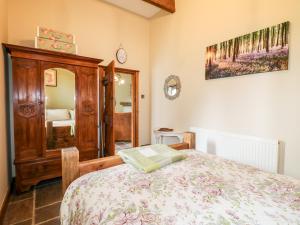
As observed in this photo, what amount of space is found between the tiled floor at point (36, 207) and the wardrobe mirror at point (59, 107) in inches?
23.5

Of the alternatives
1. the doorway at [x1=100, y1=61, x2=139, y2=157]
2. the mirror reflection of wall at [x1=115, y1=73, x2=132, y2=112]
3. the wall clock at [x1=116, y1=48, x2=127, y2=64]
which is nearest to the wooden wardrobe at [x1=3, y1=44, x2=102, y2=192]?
the doorway at [x1=100, y1=61, x2=139, y2=157]

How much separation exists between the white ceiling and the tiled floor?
3.61m

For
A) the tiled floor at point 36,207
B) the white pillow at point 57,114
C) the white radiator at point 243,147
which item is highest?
the white pillow at point 57,114

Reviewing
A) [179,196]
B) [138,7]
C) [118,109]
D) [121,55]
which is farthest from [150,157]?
[118,109]

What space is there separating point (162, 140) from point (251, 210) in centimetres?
282

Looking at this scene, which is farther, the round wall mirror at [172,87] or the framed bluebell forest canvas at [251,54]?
the round wall mirror at [172,87]

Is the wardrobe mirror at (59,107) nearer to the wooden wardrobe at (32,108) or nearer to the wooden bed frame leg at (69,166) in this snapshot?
the wooden wardrobe at (32,108)

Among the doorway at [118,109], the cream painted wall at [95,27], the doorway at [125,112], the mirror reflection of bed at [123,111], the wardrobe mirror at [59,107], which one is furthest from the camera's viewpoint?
the mirror reflection of bed at [123,111]

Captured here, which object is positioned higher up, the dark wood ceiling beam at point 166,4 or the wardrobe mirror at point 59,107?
the dark wood ceiling beam at point 166,4

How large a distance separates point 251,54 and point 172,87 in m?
1.65

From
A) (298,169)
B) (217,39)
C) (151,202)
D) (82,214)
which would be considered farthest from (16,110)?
(298,169)

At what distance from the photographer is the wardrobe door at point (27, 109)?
7.38 ft

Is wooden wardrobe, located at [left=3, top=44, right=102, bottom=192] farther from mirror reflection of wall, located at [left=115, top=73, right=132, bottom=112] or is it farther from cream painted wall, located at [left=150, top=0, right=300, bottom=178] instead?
mirror reflection of wall, located at [left=115, top=73, right=132, bottom=112]

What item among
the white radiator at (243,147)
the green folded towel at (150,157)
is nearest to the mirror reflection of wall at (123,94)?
the white radiator at (243,147)
